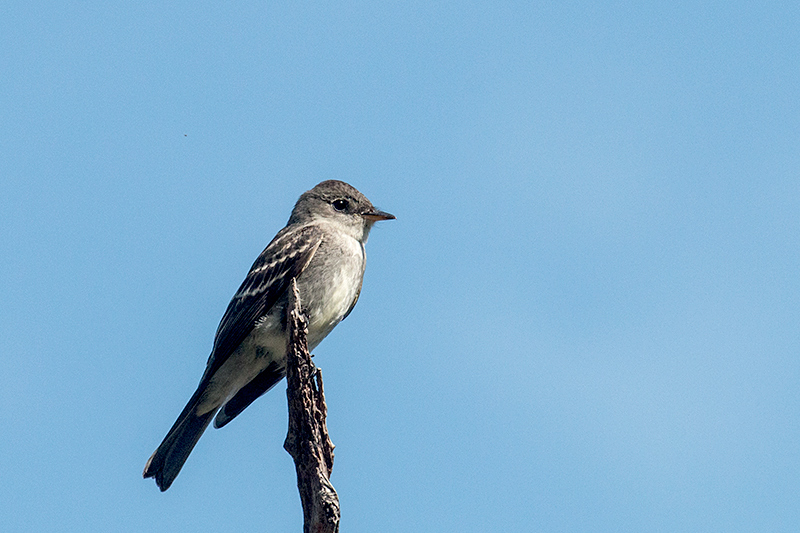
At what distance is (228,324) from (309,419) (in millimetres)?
2951

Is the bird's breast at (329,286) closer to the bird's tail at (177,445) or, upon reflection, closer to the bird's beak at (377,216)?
the bird's beak at (377,216)

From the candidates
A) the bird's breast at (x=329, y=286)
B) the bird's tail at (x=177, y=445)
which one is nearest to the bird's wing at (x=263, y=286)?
the bird's breast at (x=329, y=286)

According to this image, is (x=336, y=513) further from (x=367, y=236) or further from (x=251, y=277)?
(x=367, y=236)

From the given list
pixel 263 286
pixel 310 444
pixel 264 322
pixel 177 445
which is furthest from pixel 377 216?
pixel 310 444

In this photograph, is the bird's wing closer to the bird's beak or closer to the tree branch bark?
the bird's beak

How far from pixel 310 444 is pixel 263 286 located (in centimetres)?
292

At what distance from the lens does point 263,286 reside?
9.45 m

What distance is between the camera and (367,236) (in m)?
10.7

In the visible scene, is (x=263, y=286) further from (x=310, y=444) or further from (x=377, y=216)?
(x=310, y=444)

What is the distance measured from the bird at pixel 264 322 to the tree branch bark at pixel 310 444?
1992 millimetres

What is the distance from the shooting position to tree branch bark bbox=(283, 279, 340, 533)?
657cm

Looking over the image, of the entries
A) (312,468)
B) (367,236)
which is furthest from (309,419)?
(367,236)

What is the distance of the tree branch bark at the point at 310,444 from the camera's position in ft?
21.5

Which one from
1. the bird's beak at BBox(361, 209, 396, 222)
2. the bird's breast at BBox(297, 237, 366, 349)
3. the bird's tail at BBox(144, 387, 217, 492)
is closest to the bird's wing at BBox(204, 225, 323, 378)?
the bird's breast at BBox(297, 237, 366, 349)
